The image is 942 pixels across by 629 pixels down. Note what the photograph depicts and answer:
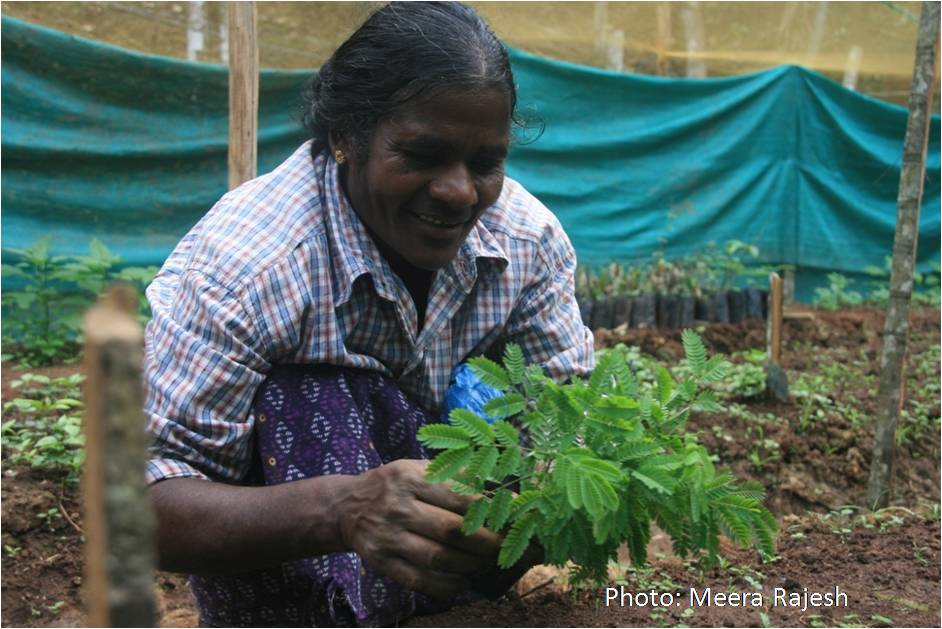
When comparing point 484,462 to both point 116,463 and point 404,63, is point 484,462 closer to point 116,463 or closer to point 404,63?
point 404,63

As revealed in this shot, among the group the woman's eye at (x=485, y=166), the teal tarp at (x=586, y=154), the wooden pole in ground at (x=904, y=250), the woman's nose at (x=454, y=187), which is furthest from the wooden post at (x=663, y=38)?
the woman's nose at (x=454, y=187)

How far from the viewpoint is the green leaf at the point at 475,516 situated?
2057mm

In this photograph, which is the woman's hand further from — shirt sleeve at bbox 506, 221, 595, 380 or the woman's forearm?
shirt sleeve at bbox 506, 221, 595, 380

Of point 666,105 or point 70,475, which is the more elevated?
point 666,105

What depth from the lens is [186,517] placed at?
2.31 metres

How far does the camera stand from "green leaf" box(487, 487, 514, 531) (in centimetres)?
205

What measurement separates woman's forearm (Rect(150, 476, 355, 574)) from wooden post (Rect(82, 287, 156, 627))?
161 cm

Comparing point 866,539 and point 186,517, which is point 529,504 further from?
point 866,539

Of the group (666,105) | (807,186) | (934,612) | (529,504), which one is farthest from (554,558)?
(807,186)

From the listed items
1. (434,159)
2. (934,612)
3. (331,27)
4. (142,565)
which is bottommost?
(934,612)

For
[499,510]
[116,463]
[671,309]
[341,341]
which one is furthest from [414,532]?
[671,309]

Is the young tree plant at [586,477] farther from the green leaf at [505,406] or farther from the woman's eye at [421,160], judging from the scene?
the woman's eye at [421,160]

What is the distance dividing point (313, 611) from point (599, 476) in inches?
38.4

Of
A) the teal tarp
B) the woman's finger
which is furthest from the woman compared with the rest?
the teal tarp
